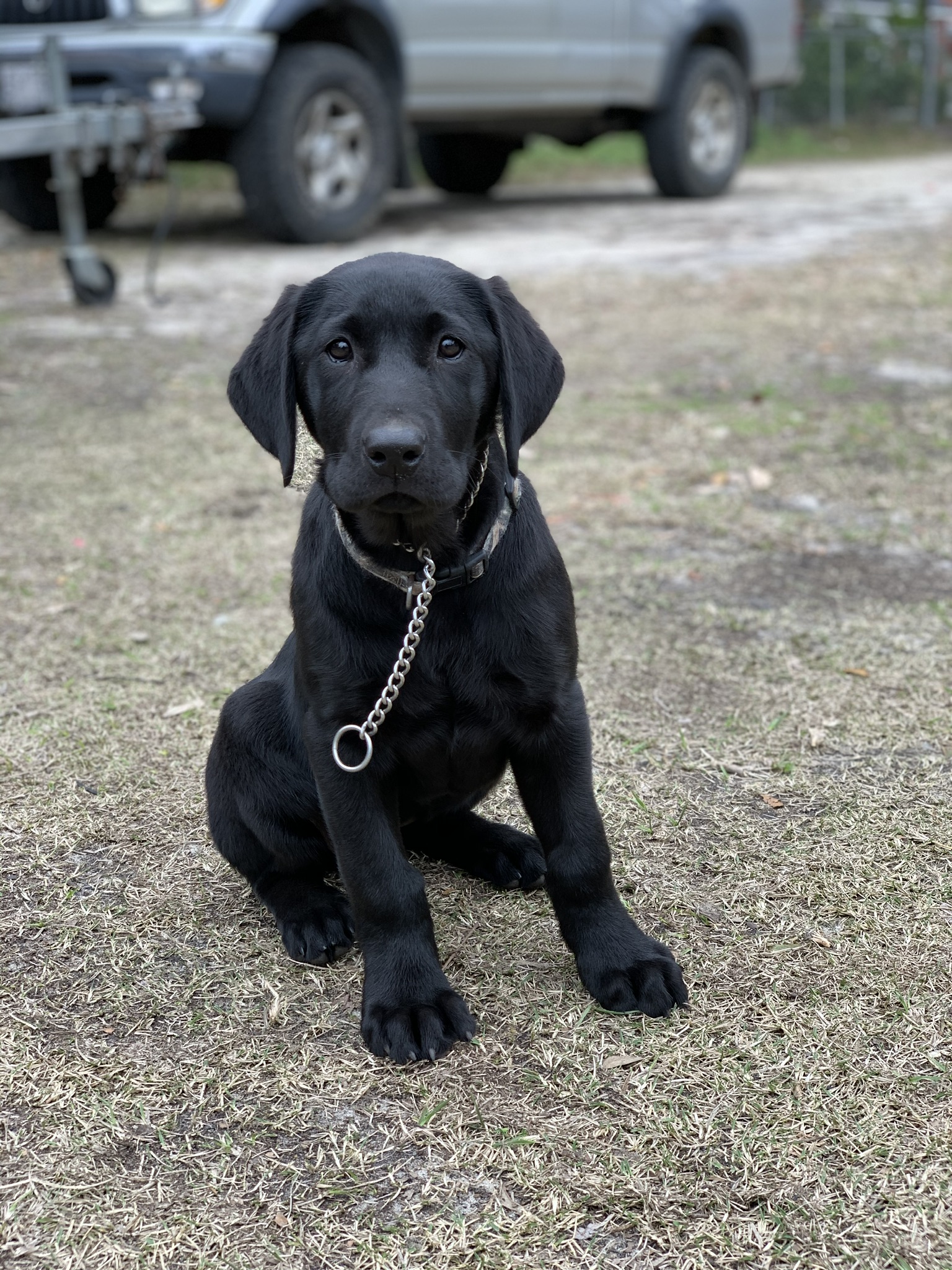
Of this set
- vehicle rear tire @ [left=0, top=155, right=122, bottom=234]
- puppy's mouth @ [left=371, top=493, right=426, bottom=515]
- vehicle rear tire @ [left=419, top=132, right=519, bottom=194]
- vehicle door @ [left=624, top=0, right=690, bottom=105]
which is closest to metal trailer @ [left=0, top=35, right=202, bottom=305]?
vehicle rear tire @ [left=0, top=155, right=122, bottom=234]

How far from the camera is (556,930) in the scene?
2592 millimetres

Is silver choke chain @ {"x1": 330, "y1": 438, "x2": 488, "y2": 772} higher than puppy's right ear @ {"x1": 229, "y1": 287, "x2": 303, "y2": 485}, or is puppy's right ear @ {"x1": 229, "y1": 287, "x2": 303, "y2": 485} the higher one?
puppy's right ear @ {"x1": 229, "y1": 287, "x2": 303, "y2": 485}

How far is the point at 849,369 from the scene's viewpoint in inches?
251

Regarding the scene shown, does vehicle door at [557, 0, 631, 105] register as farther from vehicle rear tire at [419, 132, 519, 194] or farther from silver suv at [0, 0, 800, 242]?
vehicle rear tire at [419, 132, 519, 194]

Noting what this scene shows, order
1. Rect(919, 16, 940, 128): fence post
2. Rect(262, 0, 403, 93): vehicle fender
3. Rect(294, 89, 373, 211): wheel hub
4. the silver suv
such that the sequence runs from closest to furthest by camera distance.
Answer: the silver suv < Rect(262, 0, 403, 93): vehicle fender < Rect(294, 89, 373, 211): wheel hub < Rect(919, 16, 940, 128): fence post

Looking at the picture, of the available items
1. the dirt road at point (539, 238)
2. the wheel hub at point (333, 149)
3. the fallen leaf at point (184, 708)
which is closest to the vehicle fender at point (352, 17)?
the wheel hub at point (333, 149)

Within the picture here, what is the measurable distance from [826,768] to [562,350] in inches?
157

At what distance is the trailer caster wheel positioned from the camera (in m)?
7.29

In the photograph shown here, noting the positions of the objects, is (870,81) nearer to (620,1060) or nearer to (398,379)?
(398,379)

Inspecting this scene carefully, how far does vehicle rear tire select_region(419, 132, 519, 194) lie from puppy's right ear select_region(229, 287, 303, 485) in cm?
993

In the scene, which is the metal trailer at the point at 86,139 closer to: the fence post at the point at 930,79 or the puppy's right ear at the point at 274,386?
the puppy's right ear at the point at 274,386

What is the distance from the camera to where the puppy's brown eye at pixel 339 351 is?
2330 millimetres

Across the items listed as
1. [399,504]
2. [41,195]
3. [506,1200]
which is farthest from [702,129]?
[506,1200]

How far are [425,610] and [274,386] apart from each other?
0.51m
